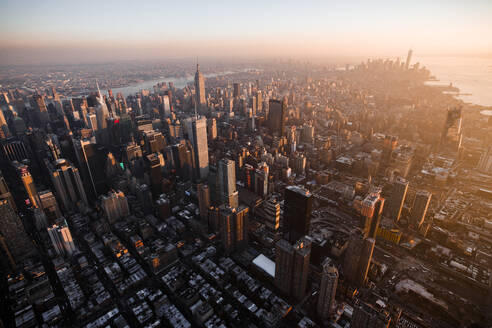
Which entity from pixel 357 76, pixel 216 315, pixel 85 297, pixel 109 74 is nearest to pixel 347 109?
pixel 357 76

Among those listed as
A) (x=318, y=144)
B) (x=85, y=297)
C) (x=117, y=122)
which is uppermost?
(x=117, y=122)

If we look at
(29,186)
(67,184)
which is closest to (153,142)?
(67,184)

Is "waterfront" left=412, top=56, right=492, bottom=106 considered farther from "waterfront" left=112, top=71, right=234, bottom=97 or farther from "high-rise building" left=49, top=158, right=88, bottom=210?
A: "waterfront" left=112, top=71, right=234, bottom=97

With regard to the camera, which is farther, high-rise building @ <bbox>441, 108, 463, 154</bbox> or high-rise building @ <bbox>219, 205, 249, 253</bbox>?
high-rise building @ <bbox>441, 108, 463, 154</bbox>

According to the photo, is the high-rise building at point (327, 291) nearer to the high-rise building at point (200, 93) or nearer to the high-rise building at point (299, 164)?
the high-rise building at point (299, 164)

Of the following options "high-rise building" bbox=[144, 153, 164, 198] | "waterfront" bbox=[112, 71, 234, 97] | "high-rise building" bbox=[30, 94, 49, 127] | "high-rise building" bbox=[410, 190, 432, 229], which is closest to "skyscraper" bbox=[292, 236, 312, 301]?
"high-rise building" bbox=[410, 190, 432, 229]

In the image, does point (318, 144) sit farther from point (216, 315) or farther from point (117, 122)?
point (117, 122)

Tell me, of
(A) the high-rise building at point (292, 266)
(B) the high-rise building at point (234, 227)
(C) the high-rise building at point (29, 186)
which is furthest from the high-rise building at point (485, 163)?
(C) the high-rise building at point (29, 186)
